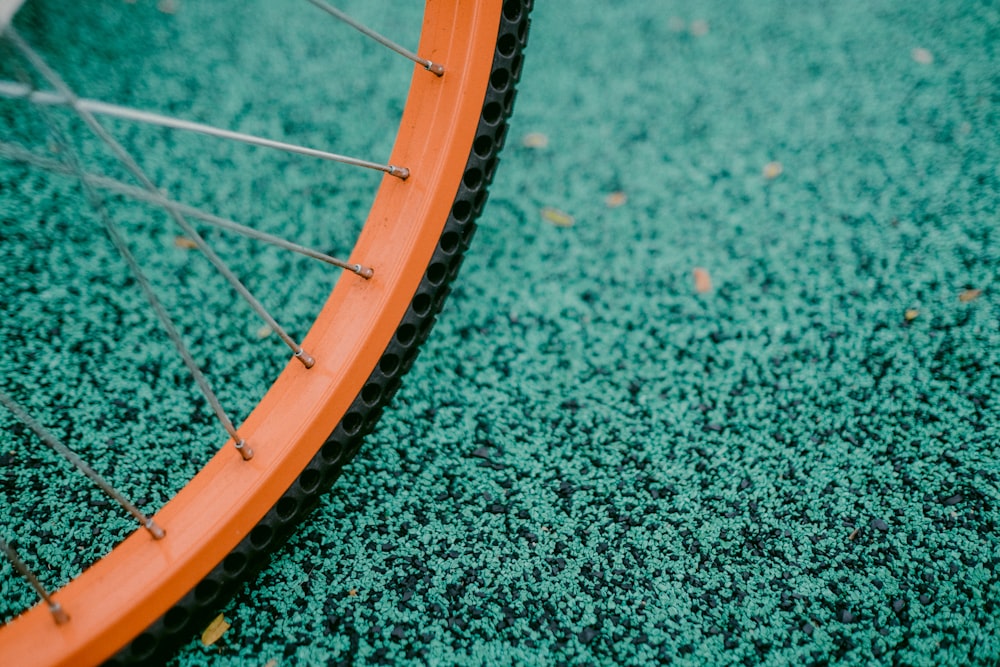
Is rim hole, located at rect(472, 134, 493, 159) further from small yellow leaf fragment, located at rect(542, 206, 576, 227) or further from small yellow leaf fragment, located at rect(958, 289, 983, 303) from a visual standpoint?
small yellow leaf fragment, located at rect(958, 289, 983, 303)

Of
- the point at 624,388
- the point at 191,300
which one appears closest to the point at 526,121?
the point at 624,388

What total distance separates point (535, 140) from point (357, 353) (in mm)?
Result: 912

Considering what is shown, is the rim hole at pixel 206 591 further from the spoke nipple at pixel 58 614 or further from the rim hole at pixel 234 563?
the spoke nipple at pixel 58 614

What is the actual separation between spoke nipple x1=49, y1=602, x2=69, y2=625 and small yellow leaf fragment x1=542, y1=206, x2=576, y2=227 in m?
1.12

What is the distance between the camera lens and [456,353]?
4.32ft

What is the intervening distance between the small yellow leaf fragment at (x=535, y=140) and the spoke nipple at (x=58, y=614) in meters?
1.30

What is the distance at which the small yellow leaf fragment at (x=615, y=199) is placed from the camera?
1546 millimetres

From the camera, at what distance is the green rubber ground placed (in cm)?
101

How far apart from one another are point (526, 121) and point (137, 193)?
1142 millimetres

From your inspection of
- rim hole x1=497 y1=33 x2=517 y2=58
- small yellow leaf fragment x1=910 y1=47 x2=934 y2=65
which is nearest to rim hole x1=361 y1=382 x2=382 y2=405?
rim hole x1=497 y1=33 x2=517 y2=58

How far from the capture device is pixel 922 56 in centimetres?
175

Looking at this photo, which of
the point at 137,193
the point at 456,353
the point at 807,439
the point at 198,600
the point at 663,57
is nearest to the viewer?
the point at 137,193

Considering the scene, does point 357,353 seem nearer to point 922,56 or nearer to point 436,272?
point 436,272

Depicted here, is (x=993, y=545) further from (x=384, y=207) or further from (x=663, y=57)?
(x=663, y=57)
